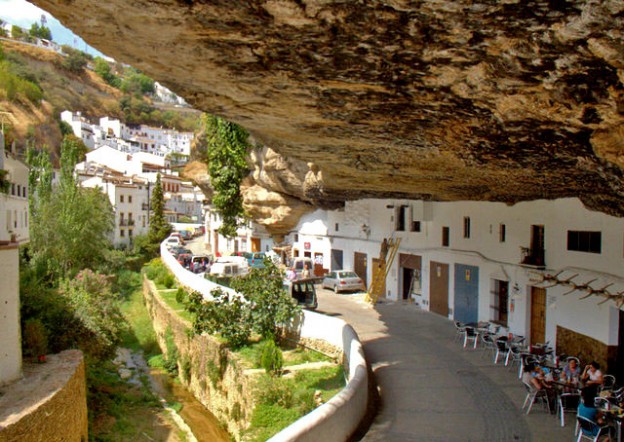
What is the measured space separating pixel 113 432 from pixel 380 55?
13998mm

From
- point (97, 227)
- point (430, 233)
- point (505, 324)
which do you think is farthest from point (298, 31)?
point (97, 227)

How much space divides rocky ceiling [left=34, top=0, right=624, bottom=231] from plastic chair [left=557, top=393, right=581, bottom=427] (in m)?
3.80

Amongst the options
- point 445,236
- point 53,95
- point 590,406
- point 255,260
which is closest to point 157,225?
point 255,260

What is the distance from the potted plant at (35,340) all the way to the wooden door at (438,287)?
1289 cm

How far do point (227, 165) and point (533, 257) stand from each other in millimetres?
20264

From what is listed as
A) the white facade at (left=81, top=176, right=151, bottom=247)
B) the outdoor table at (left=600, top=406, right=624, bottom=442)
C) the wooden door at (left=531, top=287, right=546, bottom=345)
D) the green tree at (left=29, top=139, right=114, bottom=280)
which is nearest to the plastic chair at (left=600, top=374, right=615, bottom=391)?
the outdoor table at (left=600, top=406, right=624, bottom=442)

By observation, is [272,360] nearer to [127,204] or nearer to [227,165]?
[227,165]

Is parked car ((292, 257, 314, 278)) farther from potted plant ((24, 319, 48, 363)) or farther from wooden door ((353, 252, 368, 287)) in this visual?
potted plant ((24, 319, 48, 363))

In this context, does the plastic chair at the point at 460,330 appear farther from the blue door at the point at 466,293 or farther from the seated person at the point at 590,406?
the seated person at the point at 590,406

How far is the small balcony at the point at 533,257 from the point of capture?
13820mm

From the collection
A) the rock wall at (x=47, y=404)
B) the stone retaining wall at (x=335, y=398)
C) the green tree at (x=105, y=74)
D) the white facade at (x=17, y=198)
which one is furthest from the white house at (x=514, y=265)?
the green tree at (x=105, y=74)

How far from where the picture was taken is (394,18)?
4.01 metres

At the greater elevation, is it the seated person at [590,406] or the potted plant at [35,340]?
the seated person at [590,406]

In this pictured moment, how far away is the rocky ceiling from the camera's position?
12.8ft
